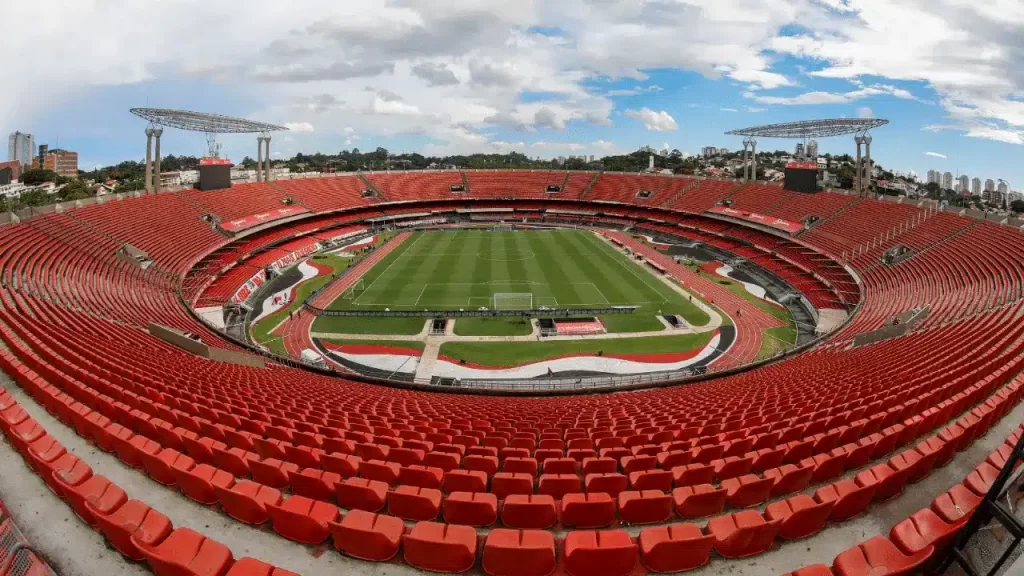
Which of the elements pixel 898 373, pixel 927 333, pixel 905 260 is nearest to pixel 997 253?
pixel 905 260

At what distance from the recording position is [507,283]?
141 feet

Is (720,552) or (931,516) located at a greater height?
(931,516)

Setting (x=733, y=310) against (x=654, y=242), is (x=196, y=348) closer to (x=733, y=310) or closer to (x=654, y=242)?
(x=733, y=310)

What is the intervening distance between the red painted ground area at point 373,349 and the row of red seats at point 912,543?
83.4 feet

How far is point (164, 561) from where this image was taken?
535cm

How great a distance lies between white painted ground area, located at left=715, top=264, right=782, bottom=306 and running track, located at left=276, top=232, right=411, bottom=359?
32.6 metres

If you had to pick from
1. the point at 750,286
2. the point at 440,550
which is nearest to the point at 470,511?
the point at 440,550

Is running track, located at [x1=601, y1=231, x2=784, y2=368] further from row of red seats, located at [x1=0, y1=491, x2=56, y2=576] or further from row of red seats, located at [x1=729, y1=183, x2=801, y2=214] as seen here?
row of red seats, located at [x1=0, y1=491, x2=56, y2=576]

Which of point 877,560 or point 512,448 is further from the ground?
point 877,560

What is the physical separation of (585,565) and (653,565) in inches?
32.3

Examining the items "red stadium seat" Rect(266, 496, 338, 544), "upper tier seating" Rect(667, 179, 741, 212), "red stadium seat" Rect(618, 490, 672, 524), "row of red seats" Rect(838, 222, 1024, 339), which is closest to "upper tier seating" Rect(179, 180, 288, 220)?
"upper tier seating" Rect(667, 179, 741, 212)

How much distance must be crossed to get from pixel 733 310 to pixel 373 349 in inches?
986

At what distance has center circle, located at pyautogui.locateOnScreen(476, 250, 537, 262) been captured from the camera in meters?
51.4

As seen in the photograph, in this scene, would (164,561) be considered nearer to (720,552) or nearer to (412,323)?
(720,552)
